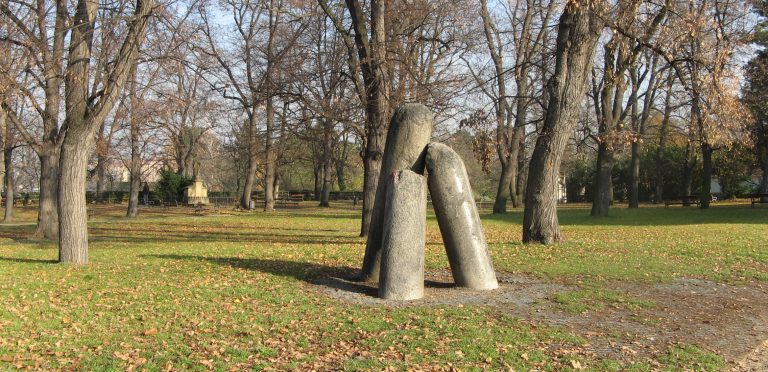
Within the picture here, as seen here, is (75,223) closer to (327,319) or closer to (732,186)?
(327,319)

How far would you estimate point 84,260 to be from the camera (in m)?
11.2

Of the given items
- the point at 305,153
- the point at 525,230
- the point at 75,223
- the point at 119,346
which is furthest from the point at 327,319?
the point at 305,153

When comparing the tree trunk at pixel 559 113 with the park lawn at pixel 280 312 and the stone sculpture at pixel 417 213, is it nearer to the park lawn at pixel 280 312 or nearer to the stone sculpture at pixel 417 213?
the park lawn at pixel 280 312

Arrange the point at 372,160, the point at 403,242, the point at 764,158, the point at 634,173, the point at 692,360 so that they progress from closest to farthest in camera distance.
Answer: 1. the point at 692,360
2. the point at 403,242
3. the point at 372,160
4. the point at 634,173
5. the point at 764,158

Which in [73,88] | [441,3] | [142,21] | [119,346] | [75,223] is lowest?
[119,346]

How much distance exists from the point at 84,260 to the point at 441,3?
51.0 ft

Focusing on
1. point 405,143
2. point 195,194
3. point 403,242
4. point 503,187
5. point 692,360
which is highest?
point 405,143

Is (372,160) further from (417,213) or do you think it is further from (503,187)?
(503,187)

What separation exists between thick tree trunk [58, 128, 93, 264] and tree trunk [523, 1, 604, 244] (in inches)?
362

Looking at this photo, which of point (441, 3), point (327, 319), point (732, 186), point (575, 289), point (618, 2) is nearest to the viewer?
point (327, 319)

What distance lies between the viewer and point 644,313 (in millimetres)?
7336

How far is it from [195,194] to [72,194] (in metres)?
36.7

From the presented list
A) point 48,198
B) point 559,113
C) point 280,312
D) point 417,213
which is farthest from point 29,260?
point 559,113

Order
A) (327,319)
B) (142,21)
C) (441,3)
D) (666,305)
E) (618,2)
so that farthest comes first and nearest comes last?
(441,3) < (618,2) < (142,21) < (666,305) < (327,319)
